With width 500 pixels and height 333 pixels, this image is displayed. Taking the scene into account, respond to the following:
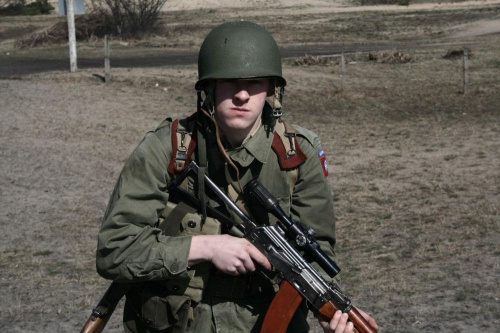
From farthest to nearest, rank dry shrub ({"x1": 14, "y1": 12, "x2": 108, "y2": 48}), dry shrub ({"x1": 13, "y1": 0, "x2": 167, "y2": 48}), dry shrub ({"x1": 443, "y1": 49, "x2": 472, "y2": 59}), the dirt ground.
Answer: dry shrub ({"x1": 13, "y1": 0, "x2": 167, "y2": 48}) < dry shrub ({"x1": 14, "y1": 12, "x2": 108, "y2": 48}) < dry shrub ({"x1": 443, "y1": 49, "x2": 472, "y2": 59}) < the dirt ground

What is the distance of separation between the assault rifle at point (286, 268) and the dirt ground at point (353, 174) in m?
3.07

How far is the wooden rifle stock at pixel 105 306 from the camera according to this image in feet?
10.0

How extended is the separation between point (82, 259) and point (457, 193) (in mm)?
4183

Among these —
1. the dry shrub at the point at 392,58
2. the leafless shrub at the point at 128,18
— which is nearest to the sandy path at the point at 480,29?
the leafless shrub at the point at 128,18

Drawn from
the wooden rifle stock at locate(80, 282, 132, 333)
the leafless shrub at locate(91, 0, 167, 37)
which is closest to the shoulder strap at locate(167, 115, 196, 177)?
the wooden rifle stock at locate(80, 282, 132, 333)

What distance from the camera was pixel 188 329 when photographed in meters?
2.96

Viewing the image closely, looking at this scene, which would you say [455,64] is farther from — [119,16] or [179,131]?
[179,131]

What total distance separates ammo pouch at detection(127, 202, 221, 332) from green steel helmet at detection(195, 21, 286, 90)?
0.43 metres

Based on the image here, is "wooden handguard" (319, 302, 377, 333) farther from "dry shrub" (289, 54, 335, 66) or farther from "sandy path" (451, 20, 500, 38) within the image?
"sandy path" (451, 20, 500, 38)

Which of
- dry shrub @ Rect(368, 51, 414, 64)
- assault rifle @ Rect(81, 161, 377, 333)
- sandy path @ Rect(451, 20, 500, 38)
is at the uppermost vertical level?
assault rifle @ Rect(81, 161, 377, 333)

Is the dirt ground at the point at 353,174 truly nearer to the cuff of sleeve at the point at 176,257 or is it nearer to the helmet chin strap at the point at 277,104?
the helmet chin strap at the point at 277,104

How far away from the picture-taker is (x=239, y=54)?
287 centimetres

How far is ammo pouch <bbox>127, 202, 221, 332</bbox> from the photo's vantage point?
9.50 feet

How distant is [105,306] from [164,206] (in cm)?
46
